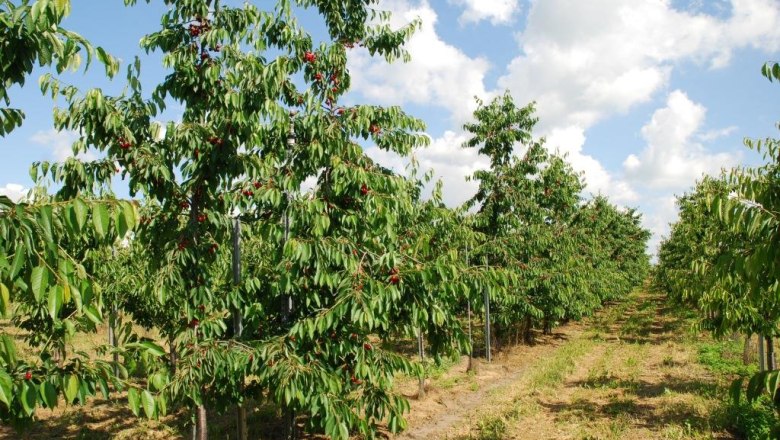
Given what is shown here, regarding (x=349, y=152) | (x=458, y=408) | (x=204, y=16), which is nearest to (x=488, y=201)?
(x=458, y=408)

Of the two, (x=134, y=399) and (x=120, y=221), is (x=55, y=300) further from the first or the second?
(x=134, y=399)

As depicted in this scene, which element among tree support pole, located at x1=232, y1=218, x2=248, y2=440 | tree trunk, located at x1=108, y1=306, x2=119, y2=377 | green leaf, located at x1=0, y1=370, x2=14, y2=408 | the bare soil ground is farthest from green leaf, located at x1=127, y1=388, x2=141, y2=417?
the bare soil ground

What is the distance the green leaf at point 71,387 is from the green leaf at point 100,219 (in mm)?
974

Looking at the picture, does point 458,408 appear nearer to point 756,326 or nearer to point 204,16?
point 756,326

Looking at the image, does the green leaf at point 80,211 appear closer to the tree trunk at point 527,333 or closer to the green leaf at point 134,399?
the green leaf at point 134,399

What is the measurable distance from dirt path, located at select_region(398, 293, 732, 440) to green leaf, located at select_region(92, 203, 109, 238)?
30.0 feet

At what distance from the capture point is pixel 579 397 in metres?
12.6

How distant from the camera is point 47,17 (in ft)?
8.45

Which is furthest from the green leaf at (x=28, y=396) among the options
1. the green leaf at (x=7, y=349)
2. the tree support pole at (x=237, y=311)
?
the tree support pole at (x=237, y=311)

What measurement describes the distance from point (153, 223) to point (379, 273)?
2827 mm

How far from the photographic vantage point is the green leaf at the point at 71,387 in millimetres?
2555

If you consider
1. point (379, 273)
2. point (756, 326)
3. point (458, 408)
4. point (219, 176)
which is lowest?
point (458, 408)

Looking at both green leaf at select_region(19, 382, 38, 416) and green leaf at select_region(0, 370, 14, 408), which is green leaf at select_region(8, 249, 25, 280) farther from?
green leaf at select_region(19, 382, 38, 416)

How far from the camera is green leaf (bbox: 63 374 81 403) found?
8.38ft
